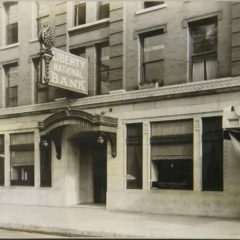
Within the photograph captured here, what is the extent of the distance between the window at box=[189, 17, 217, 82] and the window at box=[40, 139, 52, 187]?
7.81 meters

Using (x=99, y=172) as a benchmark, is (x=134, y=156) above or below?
above

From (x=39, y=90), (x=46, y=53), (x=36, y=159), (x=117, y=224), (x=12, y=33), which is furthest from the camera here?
(x=12, y=33)

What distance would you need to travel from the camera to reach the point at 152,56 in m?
18.5

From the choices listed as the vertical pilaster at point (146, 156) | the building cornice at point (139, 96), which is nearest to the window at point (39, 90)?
the building cornice at point (139, 96)

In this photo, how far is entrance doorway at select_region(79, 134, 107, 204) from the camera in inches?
835

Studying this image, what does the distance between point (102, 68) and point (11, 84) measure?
5.68 metres

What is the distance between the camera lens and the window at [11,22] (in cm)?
2373

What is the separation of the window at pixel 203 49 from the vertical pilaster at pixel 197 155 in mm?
1655

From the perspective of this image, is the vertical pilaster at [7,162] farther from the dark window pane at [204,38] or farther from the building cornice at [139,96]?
the dark window pane at [204,38]

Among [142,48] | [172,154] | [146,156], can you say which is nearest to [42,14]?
[142,48]

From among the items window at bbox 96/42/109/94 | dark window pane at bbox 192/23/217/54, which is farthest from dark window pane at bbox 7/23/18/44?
dark window pane at bbox 192/23/217/54

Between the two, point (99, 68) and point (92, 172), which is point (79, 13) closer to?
point (99, 68)

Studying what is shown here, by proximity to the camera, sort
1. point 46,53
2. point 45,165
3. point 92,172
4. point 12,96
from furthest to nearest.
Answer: point 12,96
point 45,165
point 92,172
point 46,53

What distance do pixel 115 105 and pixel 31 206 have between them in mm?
6168
